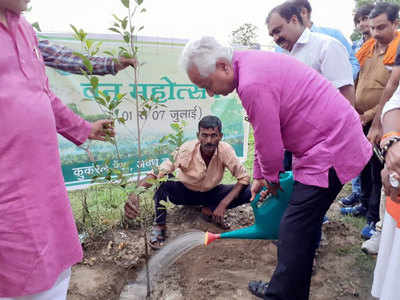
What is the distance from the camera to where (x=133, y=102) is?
3322 millimetres

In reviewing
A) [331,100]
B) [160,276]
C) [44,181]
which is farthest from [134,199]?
[331,100]

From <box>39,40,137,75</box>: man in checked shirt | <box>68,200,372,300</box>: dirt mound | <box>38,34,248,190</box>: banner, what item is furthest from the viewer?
<box>38,34,248,190</box>: banner

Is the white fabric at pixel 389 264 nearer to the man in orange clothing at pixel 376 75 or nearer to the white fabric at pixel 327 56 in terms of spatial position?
the white fabric at pixel 327 56

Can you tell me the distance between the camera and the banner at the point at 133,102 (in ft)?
11.4

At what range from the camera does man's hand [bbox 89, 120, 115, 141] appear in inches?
72.7

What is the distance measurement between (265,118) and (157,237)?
73.7 inches

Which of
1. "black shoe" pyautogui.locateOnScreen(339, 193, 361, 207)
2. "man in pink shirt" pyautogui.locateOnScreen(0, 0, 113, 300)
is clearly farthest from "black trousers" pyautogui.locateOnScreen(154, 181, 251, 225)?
"man in pink shirt" pyautogui.locateOnScreen(0, 0, 113, 300)

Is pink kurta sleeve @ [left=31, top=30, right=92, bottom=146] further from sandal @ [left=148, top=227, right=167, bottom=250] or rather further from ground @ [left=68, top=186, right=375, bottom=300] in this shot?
sandal @ [left=148, top=227, right=167, bottom=250]

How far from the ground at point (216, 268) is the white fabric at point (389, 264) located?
0.93 meters

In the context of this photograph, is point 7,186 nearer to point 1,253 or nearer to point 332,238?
point 1,253

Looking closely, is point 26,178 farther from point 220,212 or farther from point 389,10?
point 389,10

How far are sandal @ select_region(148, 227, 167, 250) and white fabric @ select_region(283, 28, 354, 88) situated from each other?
6.78ft

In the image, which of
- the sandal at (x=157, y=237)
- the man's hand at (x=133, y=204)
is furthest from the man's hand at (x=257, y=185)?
the sandal at (x=157, y=237)

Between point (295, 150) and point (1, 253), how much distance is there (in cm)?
156
